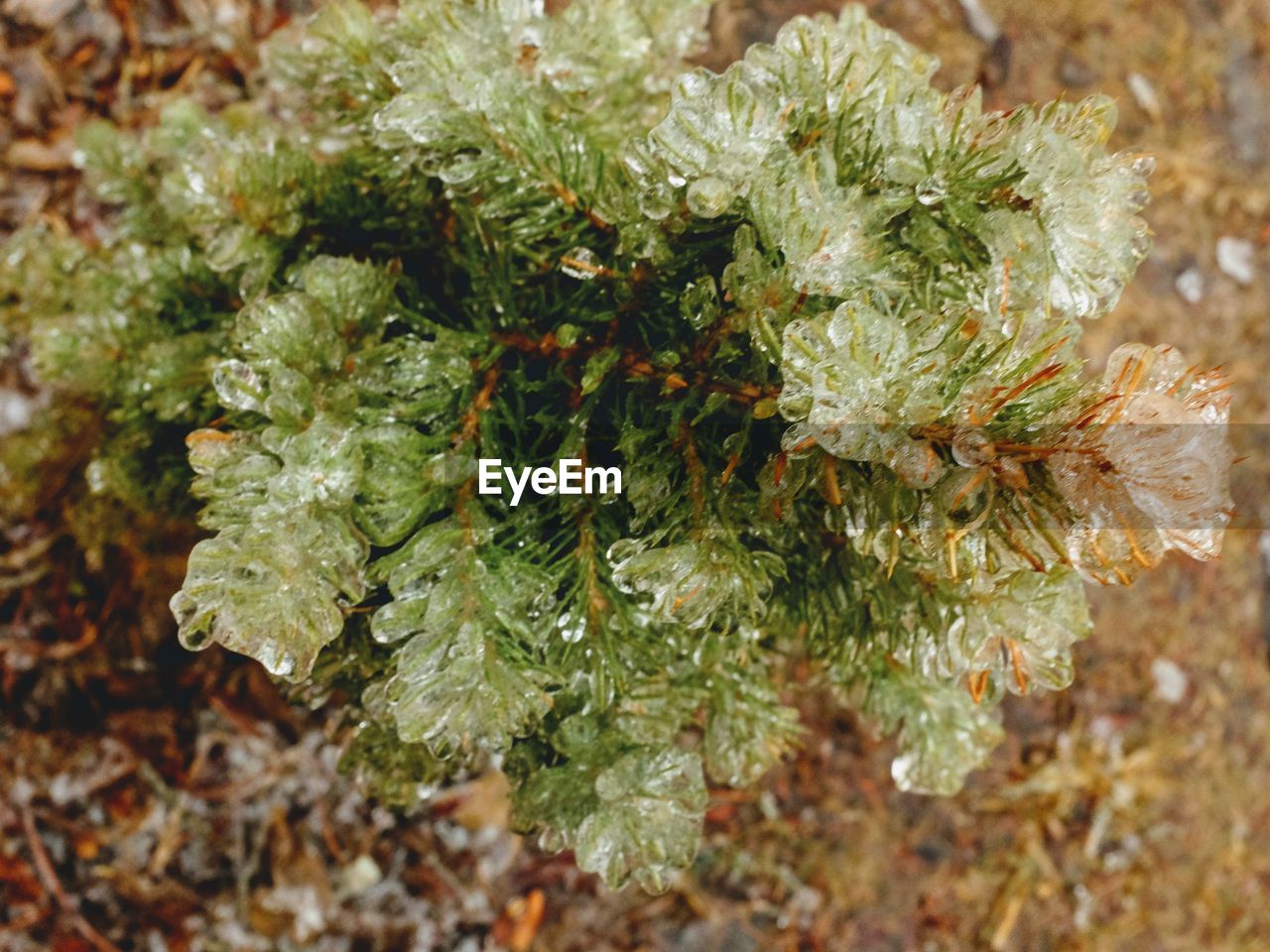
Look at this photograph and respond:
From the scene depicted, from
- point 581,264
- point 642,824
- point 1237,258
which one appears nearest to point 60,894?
point 642,824

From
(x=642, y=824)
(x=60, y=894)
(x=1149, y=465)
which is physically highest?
(x=1149, y=465)

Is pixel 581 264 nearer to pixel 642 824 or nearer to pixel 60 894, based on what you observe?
pixel 642 824

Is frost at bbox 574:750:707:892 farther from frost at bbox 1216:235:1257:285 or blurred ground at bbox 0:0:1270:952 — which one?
frost at bbox 1216:235:1257:285

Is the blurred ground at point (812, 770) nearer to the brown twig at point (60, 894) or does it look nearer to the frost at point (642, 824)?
the brown twig at point (60, 894)

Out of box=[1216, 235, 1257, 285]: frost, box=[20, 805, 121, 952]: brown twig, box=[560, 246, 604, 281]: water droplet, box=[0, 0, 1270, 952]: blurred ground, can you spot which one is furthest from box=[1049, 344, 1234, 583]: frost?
box=[1216, 235, 1257, 285]: frost

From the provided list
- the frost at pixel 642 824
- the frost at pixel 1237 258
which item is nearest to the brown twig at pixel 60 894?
the frost at pixel 642 824

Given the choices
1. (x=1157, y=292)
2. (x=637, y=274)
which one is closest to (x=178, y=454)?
(x=637, y=274)

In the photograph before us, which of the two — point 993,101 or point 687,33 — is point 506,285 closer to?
point 687,33

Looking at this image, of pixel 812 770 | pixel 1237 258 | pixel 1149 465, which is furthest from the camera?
pixel 1237 258
